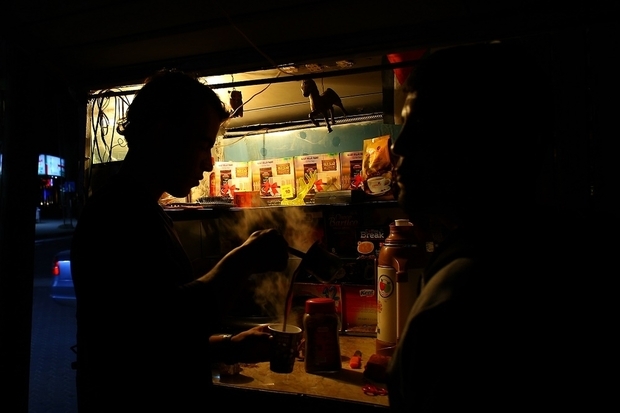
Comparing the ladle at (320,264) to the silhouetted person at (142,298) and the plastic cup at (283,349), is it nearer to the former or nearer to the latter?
the plastic cup at (283,349)

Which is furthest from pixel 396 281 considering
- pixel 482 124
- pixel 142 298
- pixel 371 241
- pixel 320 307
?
pixel 482 124

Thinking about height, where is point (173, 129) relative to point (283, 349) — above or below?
above

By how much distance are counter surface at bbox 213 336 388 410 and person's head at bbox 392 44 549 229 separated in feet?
4.09

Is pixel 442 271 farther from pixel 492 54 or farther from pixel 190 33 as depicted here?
pixel 190 33

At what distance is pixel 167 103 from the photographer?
74.8 inches

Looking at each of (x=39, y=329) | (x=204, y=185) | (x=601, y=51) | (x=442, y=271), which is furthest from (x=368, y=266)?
(x=39, y=329)

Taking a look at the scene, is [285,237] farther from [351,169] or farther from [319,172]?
[351,169]

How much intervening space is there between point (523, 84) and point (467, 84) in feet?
0.43

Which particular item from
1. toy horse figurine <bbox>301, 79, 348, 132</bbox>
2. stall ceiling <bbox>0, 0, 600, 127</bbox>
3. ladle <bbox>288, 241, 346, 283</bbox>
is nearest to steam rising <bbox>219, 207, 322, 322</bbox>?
toy horse figurine <bbox>301, 79, 348, 132</bbox>

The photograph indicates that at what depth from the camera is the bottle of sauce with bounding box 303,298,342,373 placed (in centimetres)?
233

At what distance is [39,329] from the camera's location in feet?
24.8

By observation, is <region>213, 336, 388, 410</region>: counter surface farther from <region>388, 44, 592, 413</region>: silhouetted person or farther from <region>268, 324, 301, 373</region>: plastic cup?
<region>388, 44, 592, 413</region>: silhouetted person

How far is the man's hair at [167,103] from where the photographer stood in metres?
1.89

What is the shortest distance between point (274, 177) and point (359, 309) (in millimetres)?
1208
